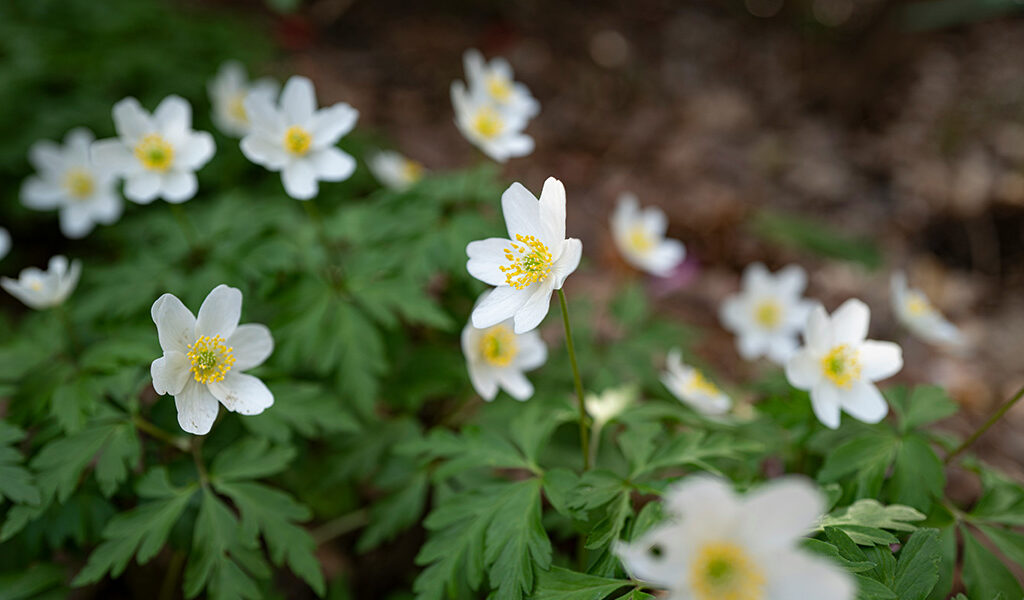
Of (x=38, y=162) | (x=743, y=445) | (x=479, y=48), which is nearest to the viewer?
(x=743, y=445)

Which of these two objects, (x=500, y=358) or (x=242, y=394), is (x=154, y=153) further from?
(x=500, y=358)

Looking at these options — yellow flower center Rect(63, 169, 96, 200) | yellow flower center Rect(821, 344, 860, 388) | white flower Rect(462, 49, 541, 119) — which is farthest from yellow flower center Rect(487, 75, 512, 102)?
yellow flower center Rect(63, 169, 96, 200)

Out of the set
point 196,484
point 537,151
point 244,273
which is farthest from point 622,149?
point 196,484

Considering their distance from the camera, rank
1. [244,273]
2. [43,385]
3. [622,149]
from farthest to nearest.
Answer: [622,149]
[244,273]
[43,385]

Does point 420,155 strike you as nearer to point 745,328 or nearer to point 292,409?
point 745,328

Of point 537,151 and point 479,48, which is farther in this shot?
point 479,48

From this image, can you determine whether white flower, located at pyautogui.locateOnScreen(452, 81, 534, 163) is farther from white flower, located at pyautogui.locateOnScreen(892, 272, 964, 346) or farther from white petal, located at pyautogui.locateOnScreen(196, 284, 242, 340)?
white flower, located at pyautogui.locateOnScreen(892, 272, 964, 346)

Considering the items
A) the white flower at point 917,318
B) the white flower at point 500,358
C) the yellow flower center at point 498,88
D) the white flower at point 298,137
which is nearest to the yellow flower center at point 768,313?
the white flower at point 917,318
